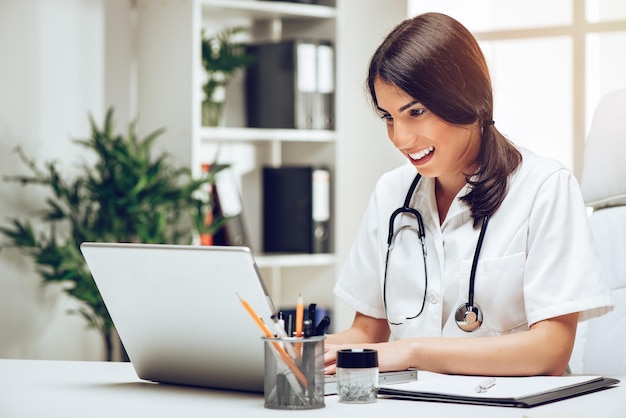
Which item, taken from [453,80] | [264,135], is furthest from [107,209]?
[453,80]

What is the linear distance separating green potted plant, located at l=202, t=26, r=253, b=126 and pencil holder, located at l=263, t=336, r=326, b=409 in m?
2.30

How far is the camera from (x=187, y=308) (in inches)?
49.0

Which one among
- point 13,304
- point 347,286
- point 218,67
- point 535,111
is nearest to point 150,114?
point 218,67

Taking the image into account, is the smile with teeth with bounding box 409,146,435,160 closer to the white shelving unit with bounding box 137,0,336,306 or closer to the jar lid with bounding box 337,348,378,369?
the jar lid with bounding box 337,348,378,369

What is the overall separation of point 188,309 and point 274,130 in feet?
7.34

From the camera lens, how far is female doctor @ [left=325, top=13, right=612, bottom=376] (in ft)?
4.91

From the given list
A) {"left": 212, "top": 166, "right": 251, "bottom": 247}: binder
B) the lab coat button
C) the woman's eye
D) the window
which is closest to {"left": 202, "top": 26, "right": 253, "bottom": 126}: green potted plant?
{"left": 212, "top": 166, "right": 251, "bottom": 247}: binder

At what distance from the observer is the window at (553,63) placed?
3352 mm

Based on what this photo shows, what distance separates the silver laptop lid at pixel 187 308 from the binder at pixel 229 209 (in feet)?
6.29

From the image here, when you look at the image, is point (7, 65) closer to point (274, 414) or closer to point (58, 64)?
point (58, 64)

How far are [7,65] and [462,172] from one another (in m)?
2.00

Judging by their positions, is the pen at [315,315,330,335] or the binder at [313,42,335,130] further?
the binder at [313,42,335,130]

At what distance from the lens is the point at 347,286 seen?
189cm

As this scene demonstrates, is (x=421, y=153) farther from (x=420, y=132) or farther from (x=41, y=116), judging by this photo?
(x=41, y=116)
